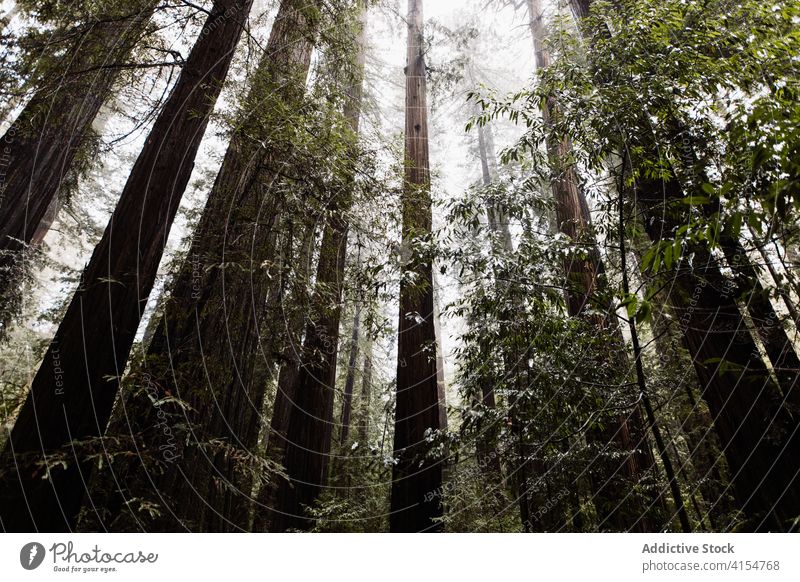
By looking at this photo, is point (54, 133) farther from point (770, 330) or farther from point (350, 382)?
point (350, 382)

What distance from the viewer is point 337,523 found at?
5371 mm

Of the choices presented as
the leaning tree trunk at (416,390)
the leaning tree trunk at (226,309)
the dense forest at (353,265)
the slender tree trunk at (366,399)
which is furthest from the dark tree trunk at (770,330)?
the slender tree trunk at (366,399)

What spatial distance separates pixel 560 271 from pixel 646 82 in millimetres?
1641

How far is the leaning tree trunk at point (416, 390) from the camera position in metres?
4.39

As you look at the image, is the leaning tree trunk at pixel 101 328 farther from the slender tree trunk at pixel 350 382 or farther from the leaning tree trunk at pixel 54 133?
the slender tree trunk at pixel 350 382

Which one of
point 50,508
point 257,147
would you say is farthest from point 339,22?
point 50,508
